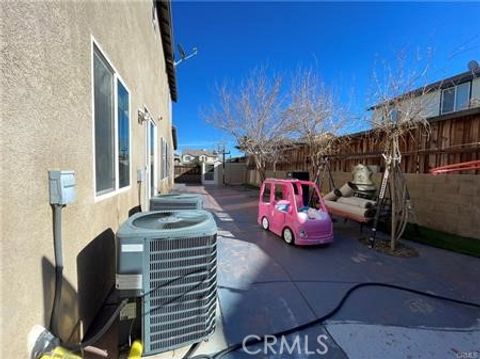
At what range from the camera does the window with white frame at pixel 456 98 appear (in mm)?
12664

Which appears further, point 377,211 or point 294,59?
point 294,59

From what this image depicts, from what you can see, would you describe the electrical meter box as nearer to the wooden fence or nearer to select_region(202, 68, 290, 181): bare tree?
the wooden fence

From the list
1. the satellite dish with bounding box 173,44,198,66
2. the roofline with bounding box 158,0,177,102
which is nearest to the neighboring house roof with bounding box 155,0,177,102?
the roofline with bounding box 158,0,177,102

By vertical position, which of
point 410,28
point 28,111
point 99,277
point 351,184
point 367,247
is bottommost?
point 367,247

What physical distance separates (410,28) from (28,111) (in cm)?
767

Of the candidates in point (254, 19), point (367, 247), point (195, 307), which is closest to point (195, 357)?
point (195, 307)

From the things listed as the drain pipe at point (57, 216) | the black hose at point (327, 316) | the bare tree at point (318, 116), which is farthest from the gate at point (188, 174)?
the drain pipe at point (57, 216)

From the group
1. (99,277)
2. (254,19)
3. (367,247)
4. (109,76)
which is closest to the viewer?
(99,277)

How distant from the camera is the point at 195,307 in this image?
226cm

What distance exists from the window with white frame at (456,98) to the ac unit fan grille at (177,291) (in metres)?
14.5

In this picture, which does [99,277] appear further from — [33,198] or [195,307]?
[33,198]

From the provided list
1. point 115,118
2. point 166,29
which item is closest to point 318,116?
point 166,29

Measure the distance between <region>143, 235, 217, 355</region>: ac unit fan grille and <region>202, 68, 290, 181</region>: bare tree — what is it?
11.5m

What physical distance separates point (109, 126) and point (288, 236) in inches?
162
